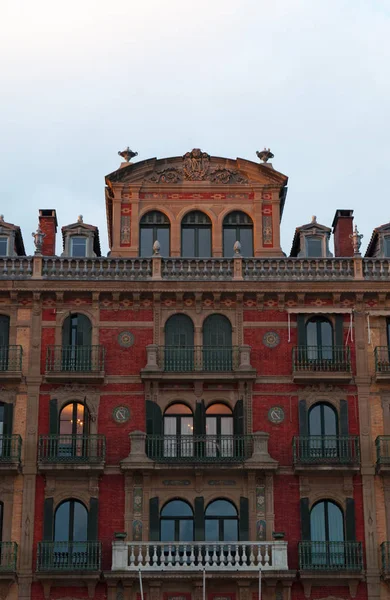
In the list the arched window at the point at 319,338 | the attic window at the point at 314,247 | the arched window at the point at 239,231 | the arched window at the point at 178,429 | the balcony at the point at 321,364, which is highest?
the arched window at the point at 239,231

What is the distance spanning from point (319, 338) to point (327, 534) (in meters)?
7.91

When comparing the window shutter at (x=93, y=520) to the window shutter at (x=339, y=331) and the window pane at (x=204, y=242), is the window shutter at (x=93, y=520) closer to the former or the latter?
the window shutter at (x=339, y=331)

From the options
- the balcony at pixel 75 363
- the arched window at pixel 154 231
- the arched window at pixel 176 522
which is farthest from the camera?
the arched window at pixel 154 231

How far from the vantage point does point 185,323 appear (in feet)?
160

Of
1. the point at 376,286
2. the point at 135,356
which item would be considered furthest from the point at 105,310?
the point at 376,286

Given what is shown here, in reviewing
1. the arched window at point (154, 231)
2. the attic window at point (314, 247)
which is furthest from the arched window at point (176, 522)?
the attic window at point (314, 247)

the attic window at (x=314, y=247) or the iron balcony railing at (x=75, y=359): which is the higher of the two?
the attic window at (x=314, y=247)

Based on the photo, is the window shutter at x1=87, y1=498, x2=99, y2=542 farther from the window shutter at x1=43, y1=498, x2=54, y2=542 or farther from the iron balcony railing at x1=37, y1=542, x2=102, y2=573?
the window shutter at x1=43, y1=498, x2=54, y2=542

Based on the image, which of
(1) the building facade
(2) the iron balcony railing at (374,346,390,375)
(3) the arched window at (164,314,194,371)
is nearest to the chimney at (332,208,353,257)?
(1) the building facade

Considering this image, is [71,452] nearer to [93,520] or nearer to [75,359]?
[93,520]

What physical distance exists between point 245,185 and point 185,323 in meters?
7.11

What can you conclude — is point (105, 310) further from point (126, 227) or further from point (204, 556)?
point (204, 556)

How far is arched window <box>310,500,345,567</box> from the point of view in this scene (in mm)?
44844

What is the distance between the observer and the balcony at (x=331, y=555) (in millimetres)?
44594
